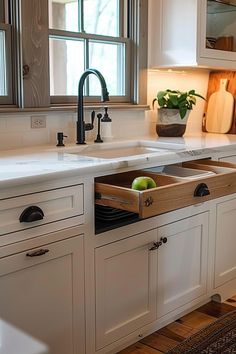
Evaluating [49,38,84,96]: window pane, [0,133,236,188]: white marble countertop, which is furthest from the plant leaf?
[49,38,84,96]: window pane

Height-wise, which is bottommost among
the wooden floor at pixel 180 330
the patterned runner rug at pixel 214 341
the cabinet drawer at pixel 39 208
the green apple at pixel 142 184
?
the wooden floor at pixel 180 330

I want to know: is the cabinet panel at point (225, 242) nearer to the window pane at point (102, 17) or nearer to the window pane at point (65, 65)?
the window pane at point (65, 65)

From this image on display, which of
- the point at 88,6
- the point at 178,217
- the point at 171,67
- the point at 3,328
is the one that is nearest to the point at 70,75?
the point at 88,6

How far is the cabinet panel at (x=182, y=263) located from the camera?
244cm

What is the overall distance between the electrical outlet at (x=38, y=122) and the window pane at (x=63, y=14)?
0.51m

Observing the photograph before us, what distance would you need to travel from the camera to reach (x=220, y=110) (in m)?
3.52

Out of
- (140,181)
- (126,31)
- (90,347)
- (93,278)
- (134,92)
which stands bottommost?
(90,347)

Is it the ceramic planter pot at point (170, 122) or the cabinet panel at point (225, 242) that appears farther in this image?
the ceramic planter pot at point (170, 122)

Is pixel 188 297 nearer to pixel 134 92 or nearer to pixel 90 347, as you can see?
pixel 90 347

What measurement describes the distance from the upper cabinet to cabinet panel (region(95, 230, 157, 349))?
124cm

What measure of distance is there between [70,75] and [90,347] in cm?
148

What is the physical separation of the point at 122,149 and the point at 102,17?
81 cm

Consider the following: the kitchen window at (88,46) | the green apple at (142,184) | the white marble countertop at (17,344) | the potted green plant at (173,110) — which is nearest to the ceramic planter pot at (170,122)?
the potted green plant at (173,110)

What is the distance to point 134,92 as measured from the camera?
3.15m
